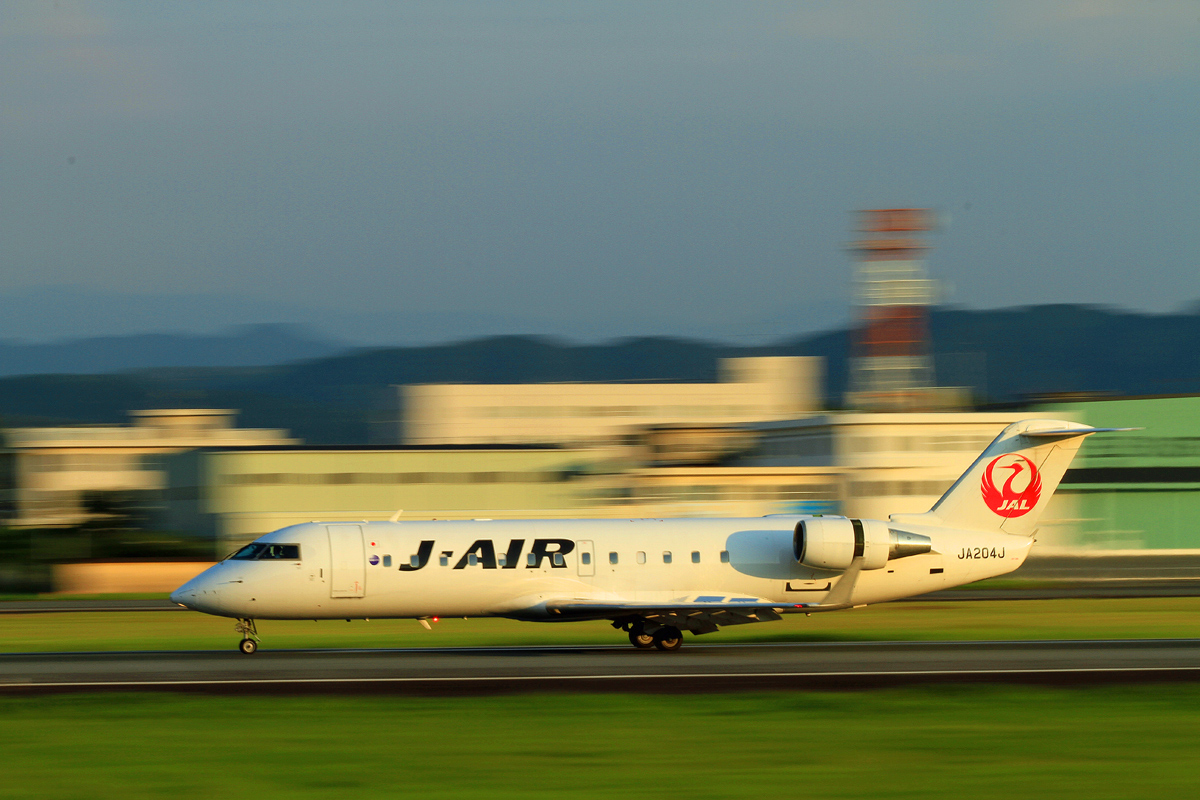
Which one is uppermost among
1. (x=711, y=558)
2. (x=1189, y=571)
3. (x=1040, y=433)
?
(x=1040, y=433)

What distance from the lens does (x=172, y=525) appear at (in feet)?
271

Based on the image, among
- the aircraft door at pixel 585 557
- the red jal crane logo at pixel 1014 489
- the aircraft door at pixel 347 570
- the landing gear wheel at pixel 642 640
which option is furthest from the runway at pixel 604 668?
the red jal crane logo at pixel 1014 489

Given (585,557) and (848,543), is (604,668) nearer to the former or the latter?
(585,557)

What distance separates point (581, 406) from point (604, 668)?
93.7 metres

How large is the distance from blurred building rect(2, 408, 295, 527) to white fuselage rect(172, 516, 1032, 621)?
7267 centimetres

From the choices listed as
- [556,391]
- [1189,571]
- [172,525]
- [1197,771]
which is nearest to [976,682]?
[1197,771]

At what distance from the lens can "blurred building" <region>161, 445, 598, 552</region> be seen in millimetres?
71312

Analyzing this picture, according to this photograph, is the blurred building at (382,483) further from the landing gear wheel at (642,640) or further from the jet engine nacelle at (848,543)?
the jet engine nacelle at (848,543)

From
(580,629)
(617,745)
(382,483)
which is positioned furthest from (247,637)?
(382,483)

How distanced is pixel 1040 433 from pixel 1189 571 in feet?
129

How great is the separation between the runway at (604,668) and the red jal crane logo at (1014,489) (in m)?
3.05

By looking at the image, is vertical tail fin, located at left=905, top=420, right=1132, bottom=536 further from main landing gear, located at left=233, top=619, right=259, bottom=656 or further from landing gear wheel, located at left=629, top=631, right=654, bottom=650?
main landing gear, located at left=233, top=619, right=259, bottom=656

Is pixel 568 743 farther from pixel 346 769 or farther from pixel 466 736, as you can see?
pixel 346 769

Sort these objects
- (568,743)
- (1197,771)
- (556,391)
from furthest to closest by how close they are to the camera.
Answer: (556,391), (568,743), (1197,771)
